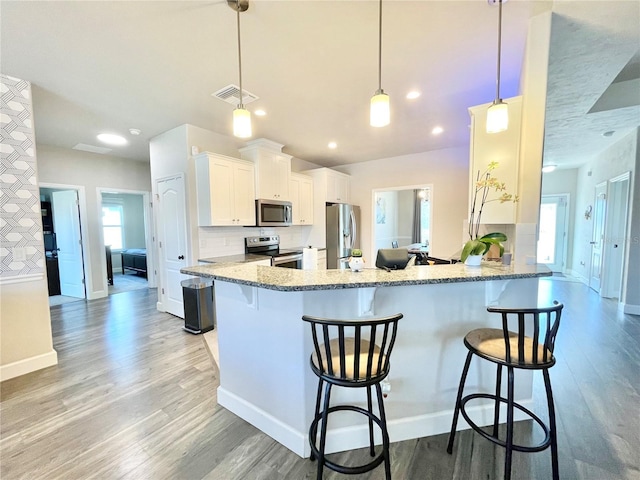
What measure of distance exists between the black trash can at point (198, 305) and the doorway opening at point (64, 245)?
297 cm

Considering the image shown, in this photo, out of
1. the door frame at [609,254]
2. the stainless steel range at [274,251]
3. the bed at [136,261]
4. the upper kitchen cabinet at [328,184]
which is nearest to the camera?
the stainless steel range at [274,251]

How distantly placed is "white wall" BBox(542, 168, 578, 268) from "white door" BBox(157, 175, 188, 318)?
27.0ft

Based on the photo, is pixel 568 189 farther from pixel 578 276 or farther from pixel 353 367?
pixel 353 367

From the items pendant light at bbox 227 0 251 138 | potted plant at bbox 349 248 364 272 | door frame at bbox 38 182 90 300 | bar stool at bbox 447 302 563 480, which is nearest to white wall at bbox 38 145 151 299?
door frame at bbox 38 182 90 300

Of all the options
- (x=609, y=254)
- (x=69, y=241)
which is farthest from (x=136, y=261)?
(x=609, y=254)

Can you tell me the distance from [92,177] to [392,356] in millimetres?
5871

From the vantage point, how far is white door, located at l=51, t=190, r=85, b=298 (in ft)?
16.1

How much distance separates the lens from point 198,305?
334cm

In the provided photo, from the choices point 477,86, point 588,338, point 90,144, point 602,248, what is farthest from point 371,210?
point 90,144

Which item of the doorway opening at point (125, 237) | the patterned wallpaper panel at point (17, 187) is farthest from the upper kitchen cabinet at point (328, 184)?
the doorway opening at point (125, 237)

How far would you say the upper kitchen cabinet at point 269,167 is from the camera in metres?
4.11

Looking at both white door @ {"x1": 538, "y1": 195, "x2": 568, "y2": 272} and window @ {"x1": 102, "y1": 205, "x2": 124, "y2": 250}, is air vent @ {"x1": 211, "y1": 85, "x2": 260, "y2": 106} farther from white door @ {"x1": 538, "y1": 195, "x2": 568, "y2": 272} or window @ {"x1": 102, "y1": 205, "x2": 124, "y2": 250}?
white door @ {"x1": 538, "y1": 195, "x2": 568, "y2": 272}

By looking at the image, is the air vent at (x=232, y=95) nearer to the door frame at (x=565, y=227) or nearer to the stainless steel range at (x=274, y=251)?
the stainless steel range at (x=274, y=251)

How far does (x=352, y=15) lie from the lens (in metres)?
→ 1.76
